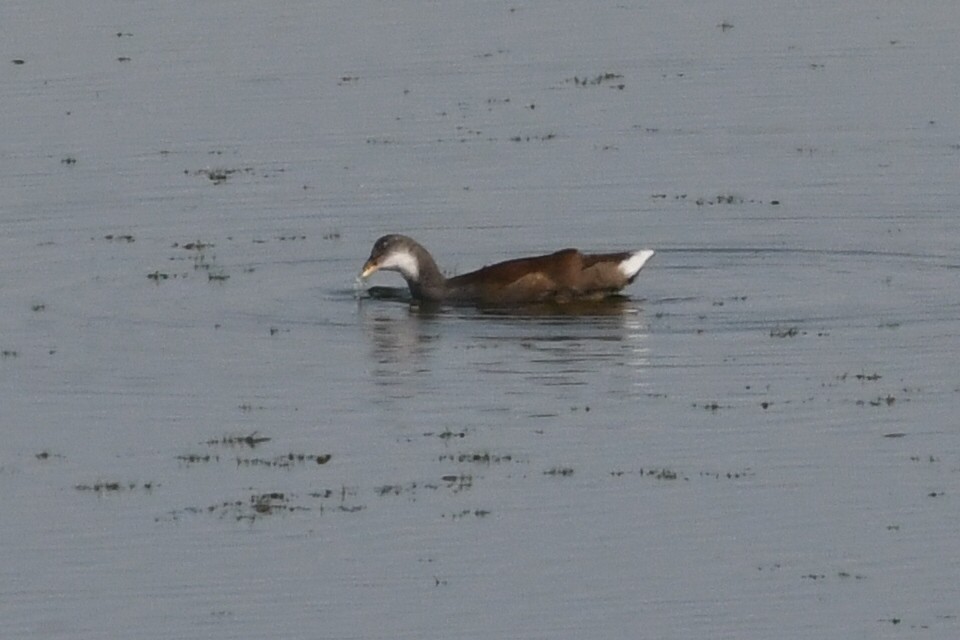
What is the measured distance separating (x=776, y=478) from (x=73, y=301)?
8738mm

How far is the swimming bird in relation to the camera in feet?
77.8

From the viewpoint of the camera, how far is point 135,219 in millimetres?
27875

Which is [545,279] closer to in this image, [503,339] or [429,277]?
[429,277]

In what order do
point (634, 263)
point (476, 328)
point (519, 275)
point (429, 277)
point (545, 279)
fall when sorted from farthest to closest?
1. point (429, 277)
2. point (634, 263)
3. point (545, 279)
4. point (519, 275)
5. point (476, 328)

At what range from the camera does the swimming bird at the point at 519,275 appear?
77.8 feet

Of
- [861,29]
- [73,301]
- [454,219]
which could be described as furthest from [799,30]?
[73,301]

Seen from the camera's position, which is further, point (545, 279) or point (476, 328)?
point (545, 279)

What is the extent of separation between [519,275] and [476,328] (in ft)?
2.67

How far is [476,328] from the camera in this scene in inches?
907

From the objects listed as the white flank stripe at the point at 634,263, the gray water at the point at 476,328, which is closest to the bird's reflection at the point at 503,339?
the gray water at the point at 476,328

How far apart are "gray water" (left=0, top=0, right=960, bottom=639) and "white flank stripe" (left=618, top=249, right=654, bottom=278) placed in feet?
1.11

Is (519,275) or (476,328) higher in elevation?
(519,275)

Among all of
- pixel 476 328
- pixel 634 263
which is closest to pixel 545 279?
pixel 634 263

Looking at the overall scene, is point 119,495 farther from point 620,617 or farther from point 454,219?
point 454,219
